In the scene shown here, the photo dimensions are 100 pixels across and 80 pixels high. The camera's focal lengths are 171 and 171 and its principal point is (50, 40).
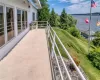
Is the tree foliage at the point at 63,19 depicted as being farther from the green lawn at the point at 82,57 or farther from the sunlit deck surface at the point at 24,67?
the sunlit deck surface at the point at 24,67

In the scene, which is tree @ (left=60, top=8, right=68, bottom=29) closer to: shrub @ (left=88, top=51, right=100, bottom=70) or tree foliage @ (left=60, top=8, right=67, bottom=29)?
tree foliage @ (left=60, top=8, right=67, bottom=29)

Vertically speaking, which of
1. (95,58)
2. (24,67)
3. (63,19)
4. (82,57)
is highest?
(63,19)

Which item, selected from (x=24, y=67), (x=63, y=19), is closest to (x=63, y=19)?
(x=63, y=19)

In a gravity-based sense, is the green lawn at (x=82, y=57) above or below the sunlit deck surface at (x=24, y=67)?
below

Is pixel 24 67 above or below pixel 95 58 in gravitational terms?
above

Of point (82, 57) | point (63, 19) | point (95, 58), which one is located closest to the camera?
point (82, 57)

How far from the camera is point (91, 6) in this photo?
599 inches

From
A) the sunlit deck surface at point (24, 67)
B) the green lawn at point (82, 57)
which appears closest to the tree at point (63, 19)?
the green lawn at point (82, 57)

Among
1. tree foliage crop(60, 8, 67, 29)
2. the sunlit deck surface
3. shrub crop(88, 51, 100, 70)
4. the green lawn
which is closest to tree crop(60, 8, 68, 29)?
tree foliage crop(60, 8, 67, 29)

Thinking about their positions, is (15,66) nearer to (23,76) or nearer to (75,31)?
(23,76)

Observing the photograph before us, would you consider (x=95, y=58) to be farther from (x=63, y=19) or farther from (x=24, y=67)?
(x=63, y=19)

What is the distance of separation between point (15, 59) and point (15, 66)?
762 millimetres

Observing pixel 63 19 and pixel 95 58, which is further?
pixel 63 19

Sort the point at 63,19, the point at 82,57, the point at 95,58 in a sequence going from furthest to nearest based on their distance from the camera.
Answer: the point at 63,19, the point at 95,58, the point at 82,57
